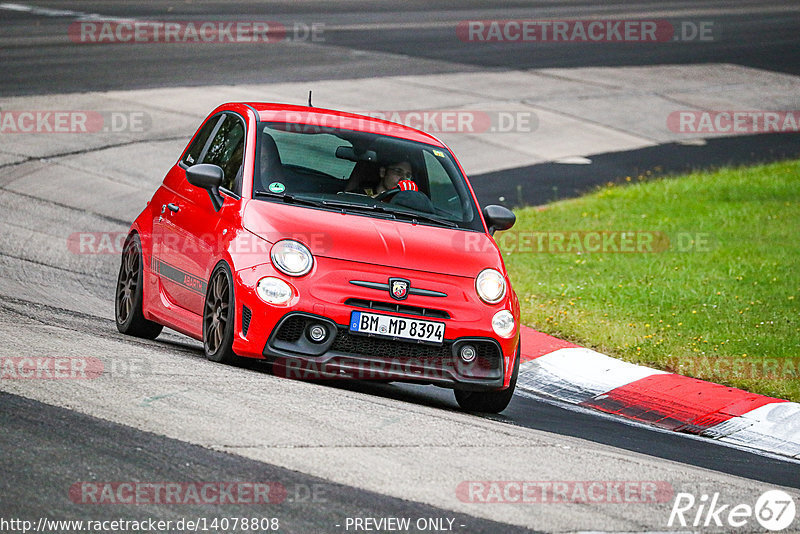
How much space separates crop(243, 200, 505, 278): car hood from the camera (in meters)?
7.50

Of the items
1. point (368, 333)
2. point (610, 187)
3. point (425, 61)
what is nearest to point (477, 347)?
point (368, 333)

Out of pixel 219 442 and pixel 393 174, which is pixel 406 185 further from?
pixel 219 442

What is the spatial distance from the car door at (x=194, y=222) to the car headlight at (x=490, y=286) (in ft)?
5.54

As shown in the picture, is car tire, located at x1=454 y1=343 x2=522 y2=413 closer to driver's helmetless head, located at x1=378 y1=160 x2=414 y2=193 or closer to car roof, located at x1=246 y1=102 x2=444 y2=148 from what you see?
driver's helmetless head, located at x1=378 y1=160 x2=414 y2=193

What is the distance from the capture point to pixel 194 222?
27.2 ft

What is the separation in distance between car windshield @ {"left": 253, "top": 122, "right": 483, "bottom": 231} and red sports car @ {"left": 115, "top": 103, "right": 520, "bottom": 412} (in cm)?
1

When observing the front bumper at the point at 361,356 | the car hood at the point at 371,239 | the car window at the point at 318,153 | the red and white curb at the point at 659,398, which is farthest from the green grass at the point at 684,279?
the car window at the point at 318,153

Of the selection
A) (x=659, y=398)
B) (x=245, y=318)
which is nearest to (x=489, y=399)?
(x=659, y=398)

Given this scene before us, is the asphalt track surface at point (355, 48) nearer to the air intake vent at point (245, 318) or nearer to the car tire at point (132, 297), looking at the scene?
the car tire at point (132, 297)

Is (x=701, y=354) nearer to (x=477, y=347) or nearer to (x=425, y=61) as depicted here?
(x=477, y=347)

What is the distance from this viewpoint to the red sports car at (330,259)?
7.31 m

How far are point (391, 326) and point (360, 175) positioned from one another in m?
1.61

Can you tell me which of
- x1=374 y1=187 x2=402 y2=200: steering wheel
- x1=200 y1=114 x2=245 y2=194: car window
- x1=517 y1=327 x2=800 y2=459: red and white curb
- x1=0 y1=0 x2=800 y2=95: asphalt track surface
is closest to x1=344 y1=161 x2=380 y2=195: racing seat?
x1=374 y1=187 x2=402 y2=200: steering wheel

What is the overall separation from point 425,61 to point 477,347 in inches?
748
